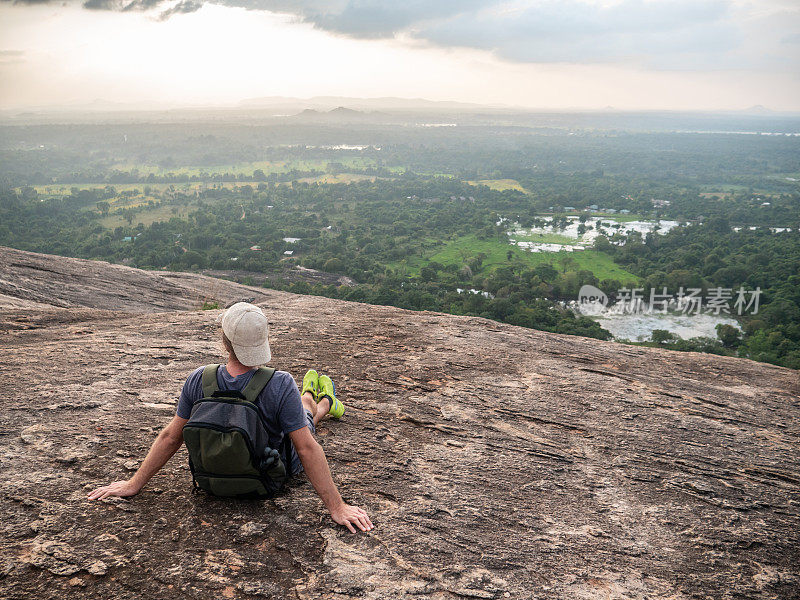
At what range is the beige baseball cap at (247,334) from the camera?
9.97 feet

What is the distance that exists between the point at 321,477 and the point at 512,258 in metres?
58.0

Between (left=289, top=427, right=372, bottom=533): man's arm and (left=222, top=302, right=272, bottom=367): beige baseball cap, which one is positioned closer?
(left=222, top=302, right=272, bottom=367): beige baseball cap

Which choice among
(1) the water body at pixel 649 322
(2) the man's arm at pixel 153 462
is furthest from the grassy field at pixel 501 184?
(2) the man's arm at pixel 153 462

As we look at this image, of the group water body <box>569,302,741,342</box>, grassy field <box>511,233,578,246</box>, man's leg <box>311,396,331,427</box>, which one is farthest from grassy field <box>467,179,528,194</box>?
man's leg <box>311,396,331,427</box>

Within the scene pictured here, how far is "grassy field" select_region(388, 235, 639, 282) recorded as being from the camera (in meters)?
55.4

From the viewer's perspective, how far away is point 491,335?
8.23 meters

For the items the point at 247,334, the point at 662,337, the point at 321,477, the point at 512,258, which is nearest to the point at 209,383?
the point at 247,334

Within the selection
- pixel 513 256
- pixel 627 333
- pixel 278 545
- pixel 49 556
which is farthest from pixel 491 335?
pixel 513 256

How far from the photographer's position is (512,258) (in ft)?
194

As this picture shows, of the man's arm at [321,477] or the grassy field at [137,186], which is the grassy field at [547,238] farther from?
the man's arm at [321,477]

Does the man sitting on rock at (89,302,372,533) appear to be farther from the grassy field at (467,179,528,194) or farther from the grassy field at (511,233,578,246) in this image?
the grassy field at (467,179,528,194)

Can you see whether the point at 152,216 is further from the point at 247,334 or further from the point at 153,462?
the point at 247,334

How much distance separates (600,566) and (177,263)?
156 ft

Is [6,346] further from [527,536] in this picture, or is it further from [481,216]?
[481,216]
